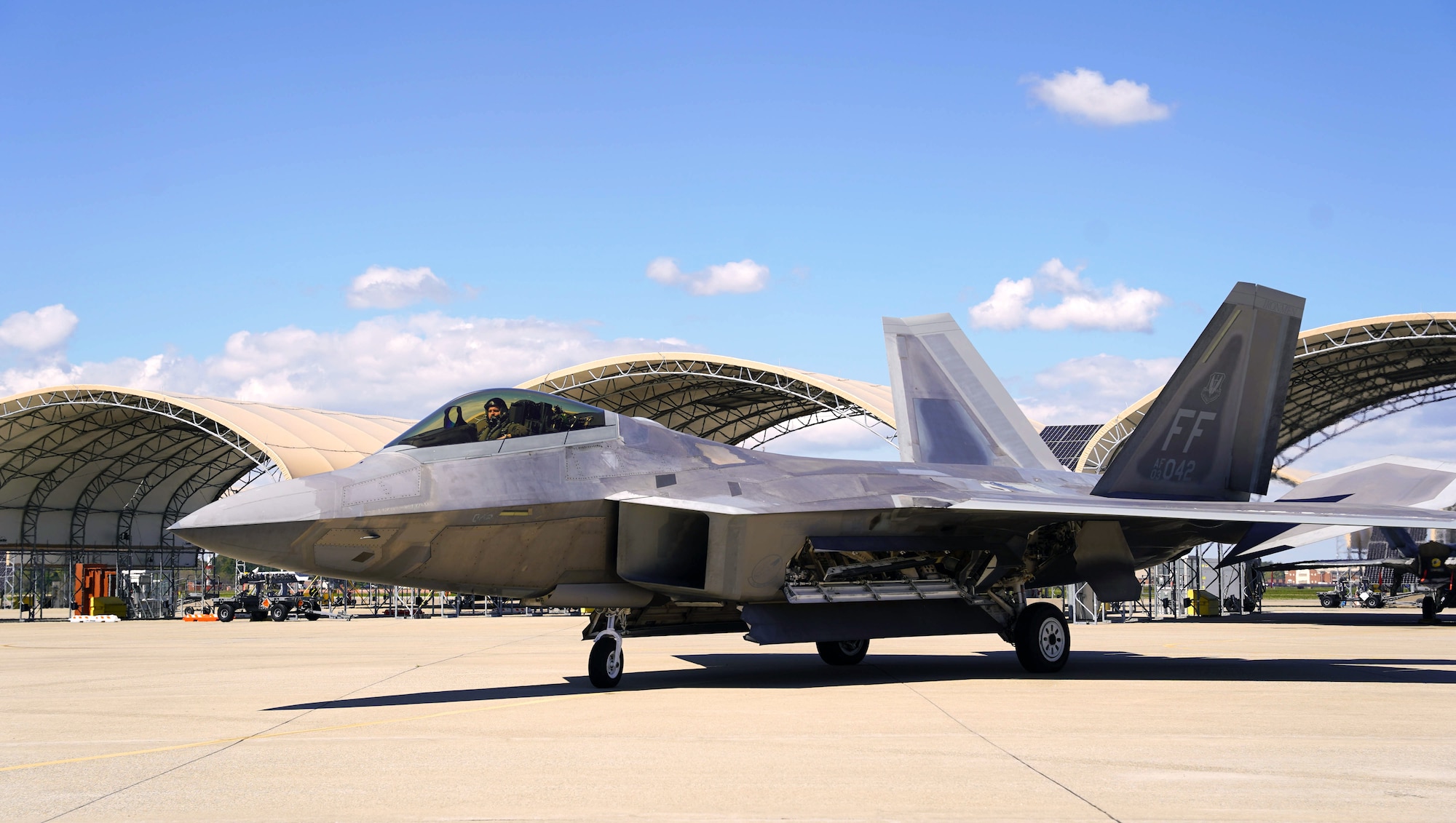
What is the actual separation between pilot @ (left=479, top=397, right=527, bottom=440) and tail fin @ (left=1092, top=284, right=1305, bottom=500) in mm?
6806

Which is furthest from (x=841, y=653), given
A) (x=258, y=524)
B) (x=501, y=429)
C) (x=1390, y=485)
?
(x=1390, y=485)

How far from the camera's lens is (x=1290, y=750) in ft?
21.0

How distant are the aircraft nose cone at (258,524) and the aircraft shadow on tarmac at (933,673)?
154 centimetres

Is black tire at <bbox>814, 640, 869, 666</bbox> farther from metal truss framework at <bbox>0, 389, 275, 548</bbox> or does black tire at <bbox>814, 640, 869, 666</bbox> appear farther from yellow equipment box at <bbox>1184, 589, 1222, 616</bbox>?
metal truss framework at <bbox>0, 389, 275, 548</bbox>

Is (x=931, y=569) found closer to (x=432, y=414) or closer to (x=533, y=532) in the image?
(x=533, y=532)

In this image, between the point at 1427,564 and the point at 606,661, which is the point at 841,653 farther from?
the point at 1427,564

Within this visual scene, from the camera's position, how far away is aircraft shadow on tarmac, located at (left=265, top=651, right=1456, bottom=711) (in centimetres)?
1064

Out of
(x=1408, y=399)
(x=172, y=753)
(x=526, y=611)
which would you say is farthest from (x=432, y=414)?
(x=1408, y=399)

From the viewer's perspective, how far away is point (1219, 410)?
43.6ft

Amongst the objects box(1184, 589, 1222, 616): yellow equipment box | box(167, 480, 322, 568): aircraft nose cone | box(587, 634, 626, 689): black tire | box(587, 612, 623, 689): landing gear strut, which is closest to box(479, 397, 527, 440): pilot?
box(167, 480, 322, 568): aircraft nose cone

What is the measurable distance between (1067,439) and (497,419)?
3886 centimetres

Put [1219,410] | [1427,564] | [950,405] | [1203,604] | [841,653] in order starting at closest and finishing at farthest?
[1219,410] < [841,653] < [950,405] < [1427,564] < [1203,604]

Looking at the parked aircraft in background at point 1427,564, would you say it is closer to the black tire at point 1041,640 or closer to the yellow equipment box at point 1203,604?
the yellow equipment box at point 1203,604

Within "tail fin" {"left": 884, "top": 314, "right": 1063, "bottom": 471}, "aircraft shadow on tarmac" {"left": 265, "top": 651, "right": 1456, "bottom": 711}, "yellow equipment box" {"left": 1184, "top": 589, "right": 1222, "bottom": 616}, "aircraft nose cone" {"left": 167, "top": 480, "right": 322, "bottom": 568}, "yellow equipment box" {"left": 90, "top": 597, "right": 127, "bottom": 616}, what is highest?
"tail fin" {"left": 884, "top": 314, "right": 1063, "bottom": 471}
